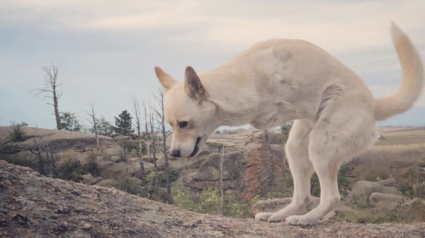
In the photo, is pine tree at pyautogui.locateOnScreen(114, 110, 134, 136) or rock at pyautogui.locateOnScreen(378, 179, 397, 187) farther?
pine tree at pyautogui.locateOnScreen(114, 110, 134, 136)

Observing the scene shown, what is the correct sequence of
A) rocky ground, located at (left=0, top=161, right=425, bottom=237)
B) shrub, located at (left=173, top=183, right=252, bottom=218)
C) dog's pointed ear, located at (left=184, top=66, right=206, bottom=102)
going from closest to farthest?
rocky ground, located at (left=0, top=161, right=425, bottom=237)
dog's pointed ear, located at (left=184, top=66, right=206, bottom=102)
shrub, located at (left=173, top=183, right=252, bottom=218)

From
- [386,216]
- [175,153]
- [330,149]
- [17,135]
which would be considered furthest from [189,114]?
[17,135]

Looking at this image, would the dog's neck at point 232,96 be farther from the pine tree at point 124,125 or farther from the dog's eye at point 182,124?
the pine tree at point 124,125

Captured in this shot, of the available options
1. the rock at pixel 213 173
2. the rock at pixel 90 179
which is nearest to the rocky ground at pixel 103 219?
the rock at pixel 90 179

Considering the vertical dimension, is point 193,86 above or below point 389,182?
above

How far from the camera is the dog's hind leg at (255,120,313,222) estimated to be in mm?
8344

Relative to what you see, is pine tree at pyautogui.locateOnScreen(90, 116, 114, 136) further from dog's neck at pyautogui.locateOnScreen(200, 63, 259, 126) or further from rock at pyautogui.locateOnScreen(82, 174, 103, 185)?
dog's neck at pyautogui.locateOnScreen(200, 63, 259, 126)

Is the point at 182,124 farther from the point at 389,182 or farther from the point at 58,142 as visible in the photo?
the point at 58,142

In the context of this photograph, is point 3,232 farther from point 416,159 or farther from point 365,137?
point 416,159

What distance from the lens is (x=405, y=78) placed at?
8.59m

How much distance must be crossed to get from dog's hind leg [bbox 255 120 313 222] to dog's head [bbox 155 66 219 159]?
5.56ft

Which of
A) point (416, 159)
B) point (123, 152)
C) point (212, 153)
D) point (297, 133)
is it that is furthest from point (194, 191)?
point (297, 133)

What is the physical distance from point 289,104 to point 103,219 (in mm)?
3187

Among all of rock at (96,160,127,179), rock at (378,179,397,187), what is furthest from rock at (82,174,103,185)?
rock at (378,179,397,187)
